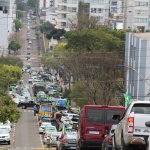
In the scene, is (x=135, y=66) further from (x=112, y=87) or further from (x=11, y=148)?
(x=11, y=148)

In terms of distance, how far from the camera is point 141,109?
20.4m

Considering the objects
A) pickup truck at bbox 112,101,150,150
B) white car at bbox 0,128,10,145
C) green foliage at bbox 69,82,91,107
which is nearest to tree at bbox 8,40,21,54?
green foliage at bbox 69,82,91,107

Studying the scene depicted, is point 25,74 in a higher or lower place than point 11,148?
lower

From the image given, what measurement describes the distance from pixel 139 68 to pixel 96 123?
43673 mm

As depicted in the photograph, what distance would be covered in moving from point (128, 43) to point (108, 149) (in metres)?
59.5

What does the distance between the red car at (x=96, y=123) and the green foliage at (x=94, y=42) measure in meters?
72.2

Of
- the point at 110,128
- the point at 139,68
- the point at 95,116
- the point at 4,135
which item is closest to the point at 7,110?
the point at 4,135

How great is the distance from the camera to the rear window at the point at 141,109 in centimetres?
2017

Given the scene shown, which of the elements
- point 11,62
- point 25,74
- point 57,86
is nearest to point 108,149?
point 57,86

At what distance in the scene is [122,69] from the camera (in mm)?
80875

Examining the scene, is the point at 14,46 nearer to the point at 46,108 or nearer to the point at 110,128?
the point at 46,108

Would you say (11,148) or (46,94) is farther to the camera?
(46,94)

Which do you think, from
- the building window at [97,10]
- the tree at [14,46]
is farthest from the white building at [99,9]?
the tree at [14,46]

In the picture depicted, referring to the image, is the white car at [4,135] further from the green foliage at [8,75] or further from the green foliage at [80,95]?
the green foliage at [8,75]
